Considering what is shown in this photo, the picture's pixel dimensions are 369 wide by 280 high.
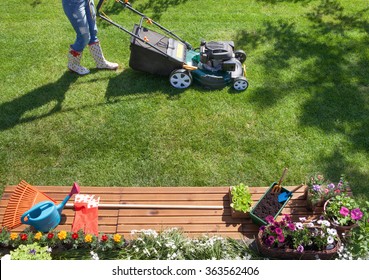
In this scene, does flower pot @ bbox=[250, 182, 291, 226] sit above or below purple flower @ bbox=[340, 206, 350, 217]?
above

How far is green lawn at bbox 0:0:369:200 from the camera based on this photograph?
16.5 feet

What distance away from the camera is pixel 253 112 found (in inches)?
227

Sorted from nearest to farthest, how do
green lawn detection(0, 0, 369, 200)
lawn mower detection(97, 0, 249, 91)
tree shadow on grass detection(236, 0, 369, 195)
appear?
green lawn detection(0, 0, 369, 200) < tree shadow on grass detection(236, 0, 369, 195) < lawn mower detection(97, 0, 249, 91)

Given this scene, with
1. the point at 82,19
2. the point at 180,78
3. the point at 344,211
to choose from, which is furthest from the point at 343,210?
the point at 82,19

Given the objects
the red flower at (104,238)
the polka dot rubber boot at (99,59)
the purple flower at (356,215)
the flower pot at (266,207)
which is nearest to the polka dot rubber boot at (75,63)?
the polka dot rubber boot at (99,59)

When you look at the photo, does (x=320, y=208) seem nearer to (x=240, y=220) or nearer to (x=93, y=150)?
(x=240, y=220)

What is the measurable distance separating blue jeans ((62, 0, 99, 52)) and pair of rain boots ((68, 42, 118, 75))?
0.11 meters

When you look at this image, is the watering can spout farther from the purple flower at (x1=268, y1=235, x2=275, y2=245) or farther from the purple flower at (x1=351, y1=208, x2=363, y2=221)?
the purple flower at (x1=351, y1=208, x2=363, y2=221)

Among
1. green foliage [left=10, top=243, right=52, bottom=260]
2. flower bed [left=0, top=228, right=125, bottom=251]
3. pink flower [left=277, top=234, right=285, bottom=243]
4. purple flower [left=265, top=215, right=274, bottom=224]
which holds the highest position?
purple flower [left=265, top=215, right=274, bottom=224]

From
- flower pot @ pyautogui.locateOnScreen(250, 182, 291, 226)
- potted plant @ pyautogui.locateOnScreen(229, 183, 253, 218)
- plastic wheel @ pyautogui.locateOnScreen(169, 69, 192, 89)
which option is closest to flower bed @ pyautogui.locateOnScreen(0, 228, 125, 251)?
potted plant @ pyautogui.locateOnScreen(229, 183, 253, 218)

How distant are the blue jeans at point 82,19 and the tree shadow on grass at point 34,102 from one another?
2.14 feet
